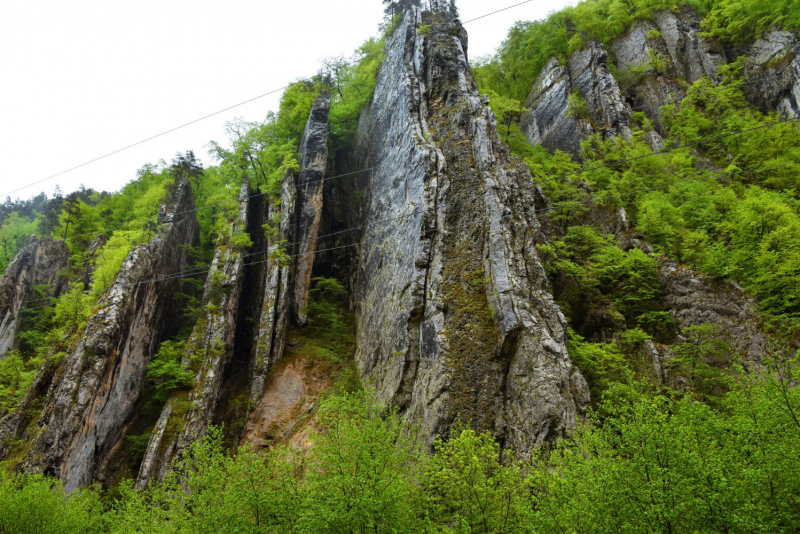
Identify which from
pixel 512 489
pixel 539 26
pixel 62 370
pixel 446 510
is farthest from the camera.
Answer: pixel 539 26

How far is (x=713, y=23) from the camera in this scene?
31000 millimetres

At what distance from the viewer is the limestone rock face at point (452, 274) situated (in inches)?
574

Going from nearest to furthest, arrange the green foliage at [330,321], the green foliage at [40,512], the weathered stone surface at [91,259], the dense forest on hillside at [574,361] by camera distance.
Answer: the dense forest on hillside at [574,361] → the green foliage at [40,512] → the green foliage at [330,321] → the weathered stone surface at [91,259]

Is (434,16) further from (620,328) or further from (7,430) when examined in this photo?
(7,430)

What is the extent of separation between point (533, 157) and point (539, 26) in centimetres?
1763

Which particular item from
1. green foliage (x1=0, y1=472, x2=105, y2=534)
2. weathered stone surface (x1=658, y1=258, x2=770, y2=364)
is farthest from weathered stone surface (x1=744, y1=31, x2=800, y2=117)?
green foliage (x1=0, y1=472, x2=105, y2=534)

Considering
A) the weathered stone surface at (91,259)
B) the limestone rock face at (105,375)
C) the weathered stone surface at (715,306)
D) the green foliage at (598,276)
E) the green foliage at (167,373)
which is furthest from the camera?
the weathered stone surface at (91,259)

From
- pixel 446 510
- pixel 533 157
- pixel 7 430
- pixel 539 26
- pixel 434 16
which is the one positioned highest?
pixel 539 26

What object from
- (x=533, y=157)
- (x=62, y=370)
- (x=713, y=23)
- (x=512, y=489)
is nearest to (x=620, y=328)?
(x=512, y=489)

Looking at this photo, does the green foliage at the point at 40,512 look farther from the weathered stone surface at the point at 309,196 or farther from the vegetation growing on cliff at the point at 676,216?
the vegetation growing on cliff at the point at 676,216

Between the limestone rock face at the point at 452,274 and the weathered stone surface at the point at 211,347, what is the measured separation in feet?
24.5

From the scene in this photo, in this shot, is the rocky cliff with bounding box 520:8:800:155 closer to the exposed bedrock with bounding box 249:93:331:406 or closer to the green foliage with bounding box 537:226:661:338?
the green foliage with bounding box 537:226:661:338

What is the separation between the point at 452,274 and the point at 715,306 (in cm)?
1010

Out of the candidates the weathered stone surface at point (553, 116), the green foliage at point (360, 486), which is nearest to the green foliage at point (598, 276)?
the green foliage at point (360, 486)
